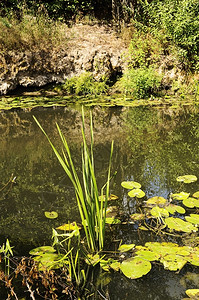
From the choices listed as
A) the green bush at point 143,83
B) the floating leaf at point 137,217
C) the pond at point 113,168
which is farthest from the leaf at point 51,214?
the green bush at point 143,83

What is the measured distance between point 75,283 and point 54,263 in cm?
15

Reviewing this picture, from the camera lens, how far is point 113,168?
2832 mm

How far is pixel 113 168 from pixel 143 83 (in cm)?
375

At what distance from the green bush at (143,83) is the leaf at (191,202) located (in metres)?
4.34

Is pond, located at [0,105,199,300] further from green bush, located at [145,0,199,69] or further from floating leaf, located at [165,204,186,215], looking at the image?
green bush, located at [145,0,199,69]

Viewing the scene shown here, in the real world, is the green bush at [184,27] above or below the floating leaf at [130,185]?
above

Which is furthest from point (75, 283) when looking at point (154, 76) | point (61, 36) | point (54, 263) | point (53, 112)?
point (61, 36)

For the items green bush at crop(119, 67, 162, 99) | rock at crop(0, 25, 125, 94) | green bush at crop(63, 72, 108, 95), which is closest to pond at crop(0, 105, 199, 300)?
green bush at crop(119, 67, 162, 99)

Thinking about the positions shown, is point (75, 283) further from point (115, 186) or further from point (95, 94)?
point (95, 94)

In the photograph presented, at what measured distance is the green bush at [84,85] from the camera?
6.76 m

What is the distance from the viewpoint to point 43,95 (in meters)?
6.96

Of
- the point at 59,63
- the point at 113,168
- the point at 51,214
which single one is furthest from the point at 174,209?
the point at 59,63

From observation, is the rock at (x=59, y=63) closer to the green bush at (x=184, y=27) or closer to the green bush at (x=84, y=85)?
the green bush at (x=84, y=85)

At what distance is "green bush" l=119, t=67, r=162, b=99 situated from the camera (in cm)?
602
